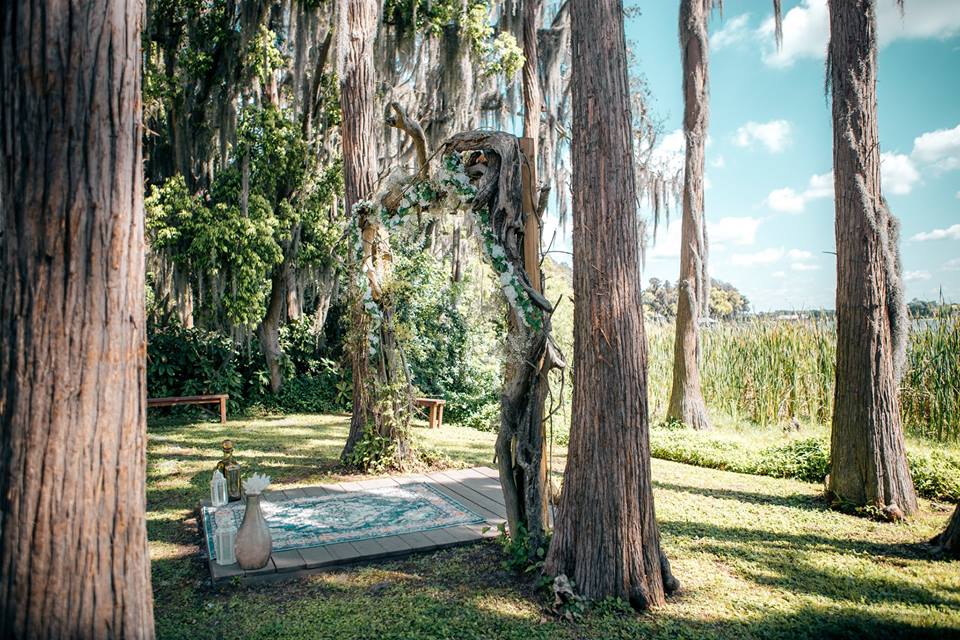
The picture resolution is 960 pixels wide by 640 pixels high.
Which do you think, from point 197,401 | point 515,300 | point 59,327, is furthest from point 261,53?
point 59,327

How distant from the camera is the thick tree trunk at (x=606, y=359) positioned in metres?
2.98

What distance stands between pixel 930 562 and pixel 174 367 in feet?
33.4

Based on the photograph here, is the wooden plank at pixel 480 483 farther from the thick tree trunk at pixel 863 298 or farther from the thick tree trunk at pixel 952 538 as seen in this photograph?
the thick tree trunk at pixel 952 538

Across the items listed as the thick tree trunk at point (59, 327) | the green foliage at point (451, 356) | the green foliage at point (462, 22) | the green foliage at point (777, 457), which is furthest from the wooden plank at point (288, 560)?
the green foliage at point (462, 22)

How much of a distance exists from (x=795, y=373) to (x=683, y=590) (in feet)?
18.3

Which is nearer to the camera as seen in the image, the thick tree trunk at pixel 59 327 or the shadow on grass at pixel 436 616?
the thick tree trunk at pixel 59 327

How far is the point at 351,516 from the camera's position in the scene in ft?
15.0

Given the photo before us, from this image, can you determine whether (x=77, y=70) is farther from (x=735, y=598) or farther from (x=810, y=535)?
(x=810, y=535)

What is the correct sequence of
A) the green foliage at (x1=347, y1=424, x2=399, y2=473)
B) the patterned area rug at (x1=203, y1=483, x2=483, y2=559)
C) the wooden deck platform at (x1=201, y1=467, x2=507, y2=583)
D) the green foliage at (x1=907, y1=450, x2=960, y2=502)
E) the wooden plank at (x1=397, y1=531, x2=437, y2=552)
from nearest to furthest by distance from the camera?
the wooden deck platform at (x1=201, y1=467, x2=507, y2=583) → the wooden plank at (x1=397, y1=531, x2=437, y2=552) → the patterned area rug at (x1=203, y1=483, x2=483, y2=559) → the green foliage at (x1=907, y1=450, x2=960, y2=502) → the green foliage at (x1=347, y1=424, x2=399, y2=473)

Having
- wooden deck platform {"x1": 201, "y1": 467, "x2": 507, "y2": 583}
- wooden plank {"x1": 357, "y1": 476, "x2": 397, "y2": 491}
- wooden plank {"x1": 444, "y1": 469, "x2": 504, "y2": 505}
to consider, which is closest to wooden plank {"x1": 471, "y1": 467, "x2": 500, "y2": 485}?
wooden plank {"x1": 444, "y1": 469, "x2": 504, "y2": 505}

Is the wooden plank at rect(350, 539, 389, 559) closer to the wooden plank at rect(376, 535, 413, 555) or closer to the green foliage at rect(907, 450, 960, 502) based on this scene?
the wooden plank at rect(376, 535, 413, 555)

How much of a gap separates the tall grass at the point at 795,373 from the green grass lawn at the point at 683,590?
2.28 meters

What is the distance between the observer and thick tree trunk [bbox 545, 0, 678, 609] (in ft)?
9.78

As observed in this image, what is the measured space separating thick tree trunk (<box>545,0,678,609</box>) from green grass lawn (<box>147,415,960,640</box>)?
242mm
